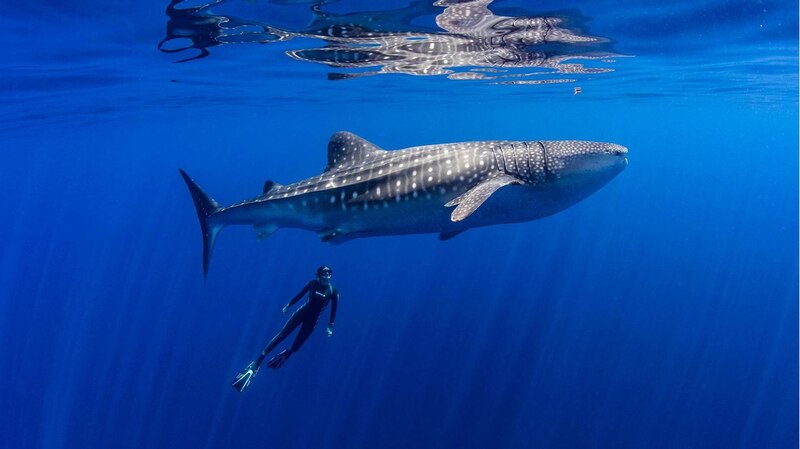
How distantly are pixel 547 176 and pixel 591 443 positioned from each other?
1433cm

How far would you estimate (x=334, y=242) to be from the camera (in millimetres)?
8016

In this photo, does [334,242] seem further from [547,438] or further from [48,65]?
[547,438]

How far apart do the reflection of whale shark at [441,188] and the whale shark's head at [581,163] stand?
0.04 ft

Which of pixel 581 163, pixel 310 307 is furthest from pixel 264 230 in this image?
pixel 581 163

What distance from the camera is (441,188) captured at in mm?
7148

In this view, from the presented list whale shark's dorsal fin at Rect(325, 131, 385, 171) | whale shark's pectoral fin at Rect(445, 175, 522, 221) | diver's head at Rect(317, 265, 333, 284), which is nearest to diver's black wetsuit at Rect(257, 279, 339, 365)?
diver's head at Rect(317, 265, 333, 284)

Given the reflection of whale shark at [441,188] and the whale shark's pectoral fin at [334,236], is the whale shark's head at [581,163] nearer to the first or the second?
the reflection of whale shark at [441,188]

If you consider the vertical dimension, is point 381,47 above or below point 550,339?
above

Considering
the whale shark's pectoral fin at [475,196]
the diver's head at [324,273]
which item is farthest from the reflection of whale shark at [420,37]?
the diver's head at [324,273]

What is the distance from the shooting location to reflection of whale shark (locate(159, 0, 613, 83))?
1032 centimetres

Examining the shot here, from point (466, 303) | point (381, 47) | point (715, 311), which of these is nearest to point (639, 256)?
point (715, 311)

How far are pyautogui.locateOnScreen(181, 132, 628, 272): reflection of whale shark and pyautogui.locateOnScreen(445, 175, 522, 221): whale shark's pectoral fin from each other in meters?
0.01

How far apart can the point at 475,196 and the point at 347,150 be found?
283 cm

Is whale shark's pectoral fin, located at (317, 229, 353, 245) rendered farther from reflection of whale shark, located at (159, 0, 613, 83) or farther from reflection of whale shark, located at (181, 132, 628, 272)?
reflection of whale shark, located at (159, 0, 613, 83)
